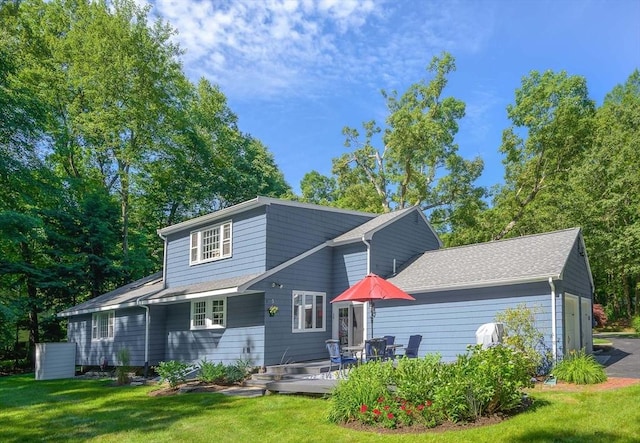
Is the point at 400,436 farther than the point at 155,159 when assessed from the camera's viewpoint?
No

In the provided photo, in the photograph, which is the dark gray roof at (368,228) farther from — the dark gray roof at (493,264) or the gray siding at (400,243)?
the dark gray roof at (493,264)

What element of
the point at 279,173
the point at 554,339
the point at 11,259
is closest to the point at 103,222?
the point at 11,259

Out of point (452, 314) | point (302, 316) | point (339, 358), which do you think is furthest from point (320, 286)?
point (339, 358)

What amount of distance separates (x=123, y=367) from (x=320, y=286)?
24.8 feet

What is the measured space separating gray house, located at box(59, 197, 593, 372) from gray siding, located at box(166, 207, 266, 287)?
0.04m

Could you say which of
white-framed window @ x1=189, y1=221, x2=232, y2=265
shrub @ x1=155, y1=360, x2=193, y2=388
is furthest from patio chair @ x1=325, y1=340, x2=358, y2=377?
white-framed window @ x1=189, y1=221, x2=232, y2=265

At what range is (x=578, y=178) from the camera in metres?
30.7

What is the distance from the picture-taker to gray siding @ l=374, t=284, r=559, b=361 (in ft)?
44.7

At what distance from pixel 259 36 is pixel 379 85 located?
2088 centimetres

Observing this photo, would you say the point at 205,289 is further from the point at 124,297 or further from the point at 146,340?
the point at 124,297

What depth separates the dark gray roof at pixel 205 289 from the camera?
1623 centimetres

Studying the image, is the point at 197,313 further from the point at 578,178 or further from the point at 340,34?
the point at 578,178

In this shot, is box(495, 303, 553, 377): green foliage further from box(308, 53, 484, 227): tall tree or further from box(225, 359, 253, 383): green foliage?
box(308, 53, 484, 227): tall tree

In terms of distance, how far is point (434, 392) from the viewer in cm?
824
